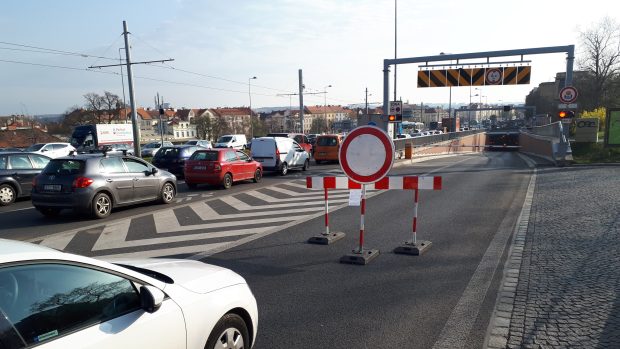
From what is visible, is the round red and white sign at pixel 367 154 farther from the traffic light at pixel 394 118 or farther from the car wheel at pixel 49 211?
the traffic light at pixel 394 118

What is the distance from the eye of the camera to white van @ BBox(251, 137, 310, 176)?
65.9 ft

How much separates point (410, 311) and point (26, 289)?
12.0ft

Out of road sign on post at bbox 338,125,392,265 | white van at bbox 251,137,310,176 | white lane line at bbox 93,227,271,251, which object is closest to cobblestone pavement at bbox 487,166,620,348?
road sign on post at bbox 338,125,392,265

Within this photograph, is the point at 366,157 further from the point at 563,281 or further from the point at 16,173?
the point at 16,173

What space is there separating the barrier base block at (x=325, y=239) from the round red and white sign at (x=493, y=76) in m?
19.5

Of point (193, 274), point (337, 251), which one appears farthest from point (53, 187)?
point (193, 274)

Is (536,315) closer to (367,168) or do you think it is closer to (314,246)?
(367,168)

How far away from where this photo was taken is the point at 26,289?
7.56 feet

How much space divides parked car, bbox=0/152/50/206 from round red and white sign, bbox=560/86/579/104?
67.2 feet

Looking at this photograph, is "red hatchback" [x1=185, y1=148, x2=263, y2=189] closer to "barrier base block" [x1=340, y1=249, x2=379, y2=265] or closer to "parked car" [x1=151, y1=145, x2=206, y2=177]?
"parked car" [x1=151, y1=145, x2=206, y2=177]

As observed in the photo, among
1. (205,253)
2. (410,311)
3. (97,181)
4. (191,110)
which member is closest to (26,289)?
(410,311)

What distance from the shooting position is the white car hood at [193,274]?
317 cm

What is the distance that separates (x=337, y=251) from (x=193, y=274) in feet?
13.5

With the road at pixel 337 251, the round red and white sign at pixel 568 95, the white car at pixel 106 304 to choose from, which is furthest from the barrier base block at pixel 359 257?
the round red and white sign at pixel 568 95
